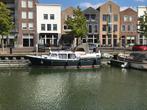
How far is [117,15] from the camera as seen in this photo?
11575 centimetres

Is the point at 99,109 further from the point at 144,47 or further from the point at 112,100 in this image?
the point at 144,47

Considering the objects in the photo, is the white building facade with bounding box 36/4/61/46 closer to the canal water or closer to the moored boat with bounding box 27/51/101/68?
the moored boat with bounding box 27/51/101/68

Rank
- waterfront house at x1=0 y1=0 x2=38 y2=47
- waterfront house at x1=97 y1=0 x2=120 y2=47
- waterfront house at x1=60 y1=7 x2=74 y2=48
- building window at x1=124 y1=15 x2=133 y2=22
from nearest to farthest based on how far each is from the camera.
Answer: waterfront house at x1=0 y1=0 x2=38 y2=47
waterfront house at x1=60 y1=7 x2=74 y2=48
waterfront house at x1=97 y1=0 x2=120 y2=47
building window at x1=124 y1=15 x2=133 y2=22

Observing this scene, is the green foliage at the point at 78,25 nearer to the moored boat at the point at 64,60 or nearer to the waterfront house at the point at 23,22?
the waterfront house at the point at 23,22

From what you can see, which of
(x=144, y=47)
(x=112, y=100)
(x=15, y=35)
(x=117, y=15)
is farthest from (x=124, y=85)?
A: (x=117, y=15)

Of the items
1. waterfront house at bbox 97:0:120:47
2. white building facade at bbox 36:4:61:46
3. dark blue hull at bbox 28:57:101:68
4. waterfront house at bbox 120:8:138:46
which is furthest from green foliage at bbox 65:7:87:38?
dark blue hull at bbox 28:57:101:68

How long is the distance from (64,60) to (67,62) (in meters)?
0.62

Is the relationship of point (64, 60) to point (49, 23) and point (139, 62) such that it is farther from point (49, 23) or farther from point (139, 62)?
point (49, 23)

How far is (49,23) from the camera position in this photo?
110 meters

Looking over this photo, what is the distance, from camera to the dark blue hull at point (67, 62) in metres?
66.8

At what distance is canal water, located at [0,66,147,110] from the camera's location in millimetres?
36406

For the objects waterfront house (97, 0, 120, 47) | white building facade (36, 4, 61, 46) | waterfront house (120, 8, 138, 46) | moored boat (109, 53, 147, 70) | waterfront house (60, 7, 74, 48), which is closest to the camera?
moored boat (109, 53, 147, 70)

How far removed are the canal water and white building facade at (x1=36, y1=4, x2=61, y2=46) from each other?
42668 mm

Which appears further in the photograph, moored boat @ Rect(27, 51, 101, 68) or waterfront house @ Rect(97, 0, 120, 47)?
waterfront house @ Rect(97, 0, 120, 47)
